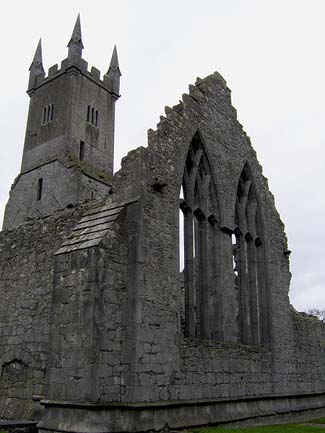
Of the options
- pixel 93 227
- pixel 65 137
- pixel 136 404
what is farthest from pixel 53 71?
pixel 136 404

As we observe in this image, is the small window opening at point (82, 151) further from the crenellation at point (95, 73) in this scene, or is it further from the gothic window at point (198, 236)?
the gothic window at point (198, 236)

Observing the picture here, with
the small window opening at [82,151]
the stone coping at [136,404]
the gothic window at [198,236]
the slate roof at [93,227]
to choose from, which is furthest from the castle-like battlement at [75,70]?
the stone coping at [136,404]

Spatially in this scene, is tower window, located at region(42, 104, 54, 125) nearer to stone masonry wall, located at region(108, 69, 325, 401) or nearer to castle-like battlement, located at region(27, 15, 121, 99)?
castle-like battlement, located at region(27, 15, 121, 99)

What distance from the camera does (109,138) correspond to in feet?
133

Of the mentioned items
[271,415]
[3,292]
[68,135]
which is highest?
[68,135]

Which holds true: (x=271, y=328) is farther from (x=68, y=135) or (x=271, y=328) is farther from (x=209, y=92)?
(x=68, y=135)

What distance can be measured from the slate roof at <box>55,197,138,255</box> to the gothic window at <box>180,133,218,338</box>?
1.94 metres

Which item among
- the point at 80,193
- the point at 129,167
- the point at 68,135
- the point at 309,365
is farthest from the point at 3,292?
the point at 68,135

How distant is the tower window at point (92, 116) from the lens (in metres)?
39.5

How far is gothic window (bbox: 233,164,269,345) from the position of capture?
40.5 feet

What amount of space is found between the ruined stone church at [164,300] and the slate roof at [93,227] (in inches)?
1.3

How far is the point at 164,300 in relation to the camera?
360 inches

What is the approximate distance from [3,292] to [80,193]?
2077cm

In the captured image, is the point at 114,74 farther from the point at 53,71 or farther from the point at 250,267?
the point at 250,267
